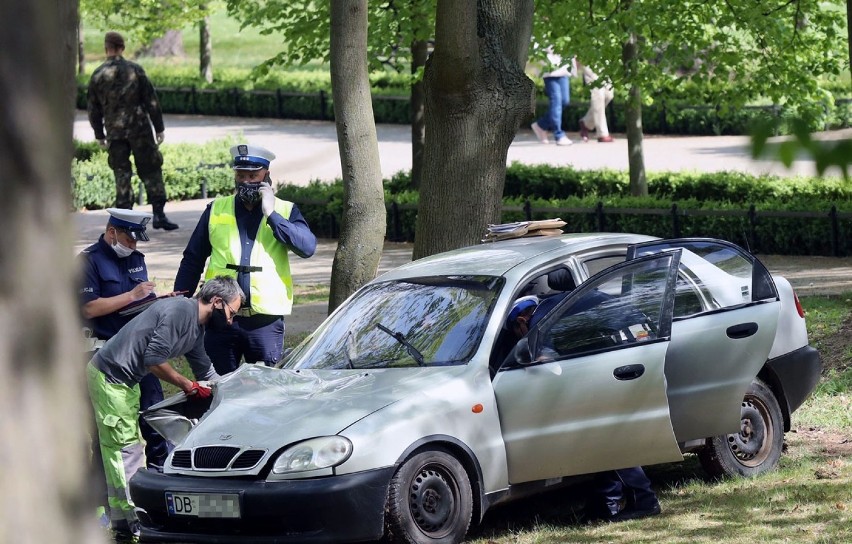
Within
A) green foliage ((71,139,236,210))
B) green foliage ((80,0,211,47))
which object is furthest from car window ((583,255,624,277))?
green foliage ((80,0,211,47))

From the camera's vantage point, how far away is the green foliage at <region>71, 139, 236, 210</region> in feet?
73.0

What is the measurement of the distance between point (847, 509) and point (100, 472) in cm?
396

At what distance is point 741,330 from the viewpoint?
24.8 feet

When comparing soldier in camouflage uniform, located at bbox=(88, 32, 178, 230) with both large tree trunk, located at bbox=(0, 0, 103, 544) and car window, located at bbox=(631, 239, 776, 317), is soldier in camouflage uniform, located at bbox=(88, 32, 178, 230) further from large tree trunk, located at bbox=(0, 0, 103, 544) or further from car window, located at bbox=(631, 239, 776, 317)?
large tree trunk, located at bbox=(0, 0, 103, 544)

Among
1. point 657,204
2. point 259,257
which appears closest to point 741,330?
point 259,257

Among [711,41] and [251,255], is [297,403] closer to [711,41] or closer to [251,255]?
[251,255]

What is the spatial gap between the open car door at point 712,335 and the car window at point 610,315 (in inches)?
5.0

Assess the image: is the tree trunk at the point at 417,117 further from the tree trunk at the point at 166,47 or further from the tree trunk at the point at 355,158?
the tree trunk at the point at 166,47

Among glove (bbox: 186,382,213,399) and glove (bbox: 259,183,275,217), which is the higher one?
glove (bbox: 259,183,275,217)

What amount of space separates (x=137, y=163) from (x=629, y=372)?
453 inches

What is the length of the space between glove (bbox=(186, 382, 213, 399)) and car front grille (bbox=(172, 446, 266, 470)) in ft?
2.08

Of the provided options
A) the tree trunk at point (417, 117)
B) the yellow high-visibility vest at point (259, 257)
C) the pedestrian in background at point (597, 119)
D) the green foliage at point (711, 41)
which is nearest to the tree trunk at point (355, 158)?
the yellow high-visibility vest at point (259, 257)

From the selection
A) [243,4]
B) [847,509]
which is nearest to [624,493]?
[847,509]

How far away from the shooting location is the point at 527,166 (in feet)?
66.4
